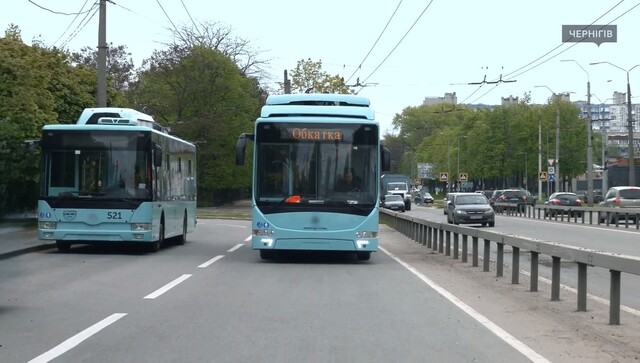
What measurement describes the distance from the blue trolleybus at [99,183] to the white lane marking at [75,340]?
9231 mm

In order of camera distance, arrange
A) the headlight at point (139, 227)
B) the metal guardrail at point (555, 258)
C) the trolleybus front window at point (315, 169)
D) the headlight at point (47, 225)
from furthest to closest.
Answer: the headlight at point (139, 227)
the headlight at point (47, 225)
the trolleybus front window at point (315, 169)
the metal guardrail at point (555, 258)

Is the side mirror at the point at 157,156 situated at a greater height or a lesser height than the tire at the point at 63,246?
greater

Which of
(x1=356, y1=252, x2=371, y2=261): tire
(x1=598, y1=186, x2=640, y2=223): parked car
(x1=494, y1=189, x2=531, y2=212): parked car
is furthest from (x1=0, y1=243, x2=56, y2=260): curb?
(x1=494, y1=189, x2=531, y2=212): parked car

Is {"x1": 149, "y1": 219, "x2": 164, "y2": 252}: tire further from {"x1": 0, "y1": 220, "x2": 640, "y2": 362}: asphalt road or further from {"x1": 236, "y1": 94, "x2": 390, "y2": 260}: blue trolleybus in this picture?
{"x1": 236, "y1": 94, "x2": 390, "y2": 260}: blue trolleybus

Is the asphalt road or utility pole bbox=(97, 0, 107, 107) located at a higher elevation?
utility pole bbox=(97, 0, 107, 107)

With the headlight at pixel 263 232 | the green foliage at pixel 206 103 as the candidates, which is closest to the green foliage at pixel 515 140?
the green foliage at pixel 206 103

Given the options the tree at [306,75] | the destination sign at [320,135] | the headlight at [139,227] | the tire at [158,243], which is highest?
the tree at [306,75]

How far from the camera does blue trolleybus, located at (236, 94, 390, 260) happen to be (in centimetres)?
1870

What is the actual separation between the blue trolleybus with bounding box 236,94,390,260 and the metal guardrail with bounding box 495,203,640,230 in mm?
21613

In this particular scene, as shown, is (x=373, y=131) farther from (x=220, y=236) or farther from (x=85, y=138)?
(x=220, y=236)

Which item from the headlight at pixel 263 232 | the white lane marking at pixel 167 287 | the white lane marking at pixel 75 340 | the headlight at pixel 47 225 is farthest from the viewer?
the headlight at pixel 47 225

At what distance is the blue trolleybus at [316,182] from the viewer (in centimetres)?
1870

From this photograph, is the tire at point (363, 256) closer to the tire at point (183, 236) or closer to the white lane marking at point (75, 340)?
the tire at point (183, 236)

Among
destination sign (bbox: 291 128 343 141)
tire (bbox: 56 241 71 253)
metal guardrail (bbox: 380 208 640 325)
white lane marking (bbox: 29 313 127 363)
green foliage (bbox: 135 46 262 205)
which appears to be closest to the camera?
white lane marking (bbox: 29 313 127 363)
